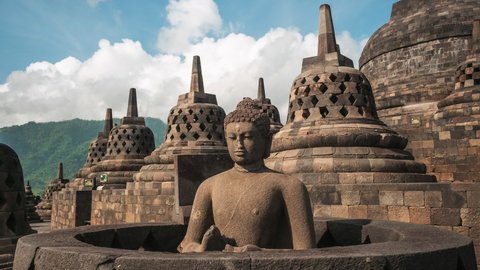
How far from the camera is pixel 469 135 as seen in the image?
9523mm

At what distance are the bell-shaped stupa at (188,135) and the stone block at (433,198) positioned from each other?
6152 millimetres

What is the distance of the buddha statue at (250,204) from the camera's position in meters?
2.83

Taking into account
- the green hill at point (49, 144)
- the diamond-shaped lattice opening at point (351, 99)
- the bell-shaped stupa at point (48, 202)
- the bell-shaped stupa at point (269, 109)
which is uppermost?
the green hill at point (49, 144)

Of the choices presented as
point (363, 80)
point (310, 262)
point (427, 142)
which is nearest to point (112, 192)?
point (363, 80)

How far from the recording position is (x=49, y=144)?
144500 mm

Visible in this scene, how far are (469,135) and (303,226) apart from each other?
8.36 meters

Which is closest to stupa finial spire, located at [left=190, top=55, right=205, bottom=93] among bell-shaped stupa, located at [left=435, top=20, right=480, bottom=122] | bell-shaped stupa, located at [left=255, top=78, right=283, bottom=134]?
bell-shaped stupa, located at [left=255, top=78, right=283, bottom=134]

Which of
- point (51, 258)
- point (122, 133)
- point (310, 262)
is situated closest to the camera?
point (310, 262)

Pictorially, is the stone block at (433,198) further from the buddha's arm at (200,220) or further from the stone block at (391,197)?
the buddha's arm at (200,220)

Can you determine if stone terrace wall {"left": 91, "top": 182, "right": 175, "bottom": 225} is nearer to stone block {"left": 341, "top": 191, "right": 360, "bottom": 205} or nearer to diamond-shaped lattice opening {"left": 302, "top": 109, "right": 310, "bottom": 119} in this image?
diamond-shaped lattice opening {"left": 302, "top": 109, "right": 310, "bottom": 119}

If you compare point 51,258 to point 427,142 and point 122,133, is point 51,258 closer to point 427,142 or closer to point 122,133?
point 427,142

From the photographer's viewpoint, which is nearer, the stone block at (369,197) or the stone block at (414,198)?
the stone block at (414,198)

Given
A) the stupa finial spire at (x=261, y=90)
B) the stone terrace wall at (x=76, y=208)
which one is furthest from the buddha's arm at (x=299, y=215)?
the stupa finial spire at (x=261, y=90)

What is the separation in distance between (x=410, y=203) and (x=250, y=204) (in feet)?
12.0
